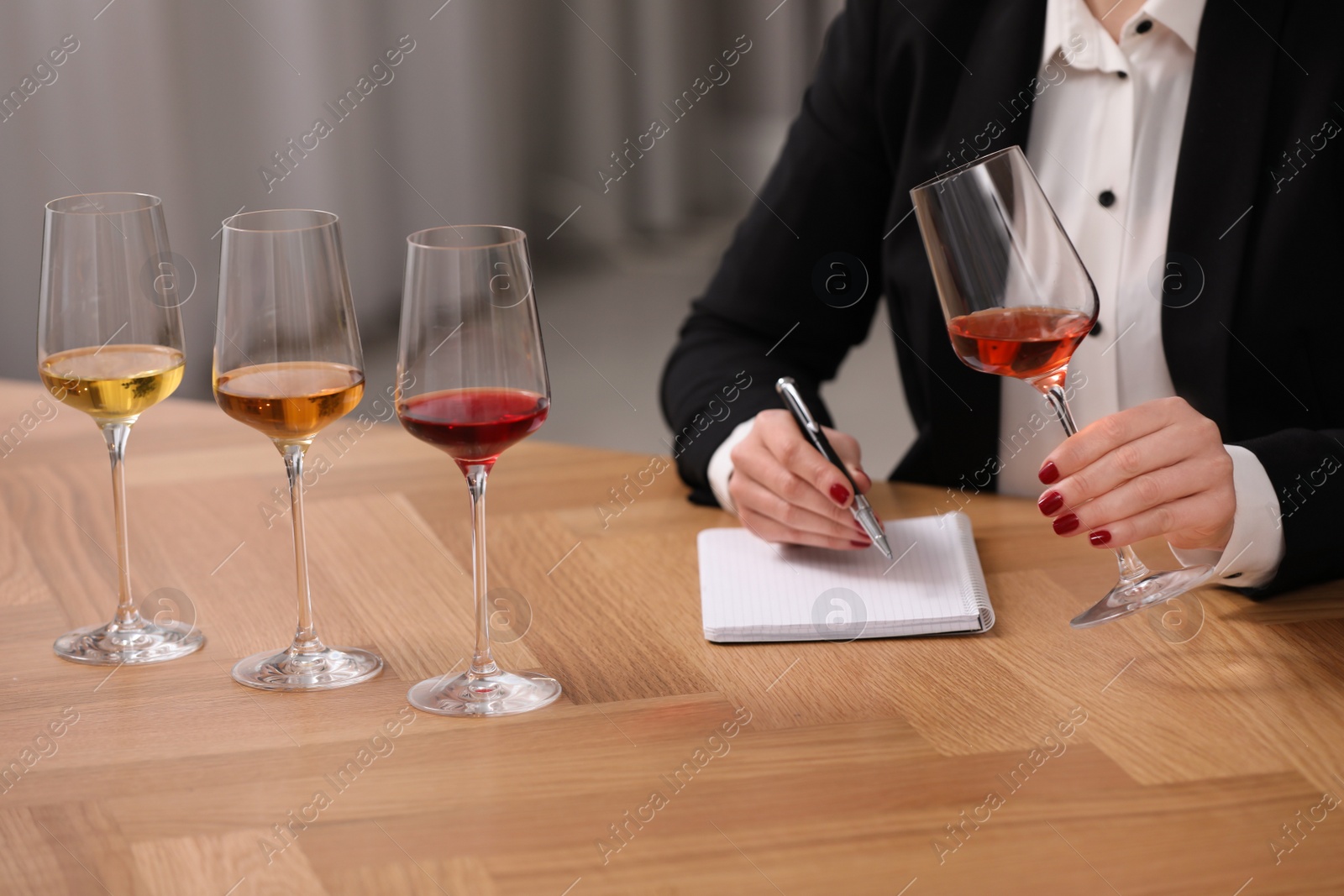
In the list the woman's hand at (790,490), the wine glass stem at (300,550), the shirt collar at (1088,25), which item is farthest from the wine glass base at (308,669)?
the shirt collar at (1088,25)

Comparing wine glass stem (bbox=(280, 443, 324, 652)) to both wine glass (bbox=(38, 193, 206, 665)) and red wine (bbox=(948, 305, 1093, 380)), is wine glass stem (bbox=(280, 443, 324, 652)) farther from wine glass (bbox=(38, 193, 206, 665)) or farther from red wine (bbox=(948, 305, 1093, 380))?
red wine (bbox=(948, 305, 1093, 380))

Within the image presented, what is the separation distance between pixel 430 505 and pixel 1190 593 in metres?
0.71

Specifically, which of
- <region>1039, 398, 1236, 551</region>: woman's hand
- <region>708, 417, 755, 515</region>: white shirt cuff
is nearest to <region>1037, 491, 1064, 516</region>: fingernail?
<region>1039, 398, 1236, 551</region>: woman's hand

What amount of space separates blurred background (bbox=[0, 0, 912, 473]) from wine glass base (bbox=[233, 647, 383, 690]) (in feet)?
8.86

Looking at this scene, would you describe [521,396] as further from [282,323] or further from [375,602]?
[375,602]

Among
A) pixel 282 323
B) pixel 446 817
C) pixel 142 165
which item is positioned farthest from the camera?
pixel 142 165

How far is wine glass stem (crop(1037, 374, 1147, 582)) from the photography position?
1.07 meters

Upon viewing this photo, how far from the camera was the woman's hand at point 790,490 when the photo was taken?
1156mm

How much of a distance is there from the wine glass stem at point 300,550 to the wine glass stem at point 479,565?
13 cm

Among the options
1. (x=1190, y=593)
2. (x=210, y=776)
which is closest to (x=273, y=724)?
(x=210, y=776)

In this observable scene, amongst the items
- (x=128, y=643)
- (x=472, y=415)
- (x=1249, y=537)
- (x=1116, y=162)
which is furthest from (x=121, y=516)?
(x=1116, y=162)

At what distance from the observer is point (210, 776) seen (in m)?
0.85

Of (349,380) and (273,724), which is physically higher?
(349,380)

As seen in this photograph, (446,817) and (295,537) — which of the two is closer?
(446,817)
